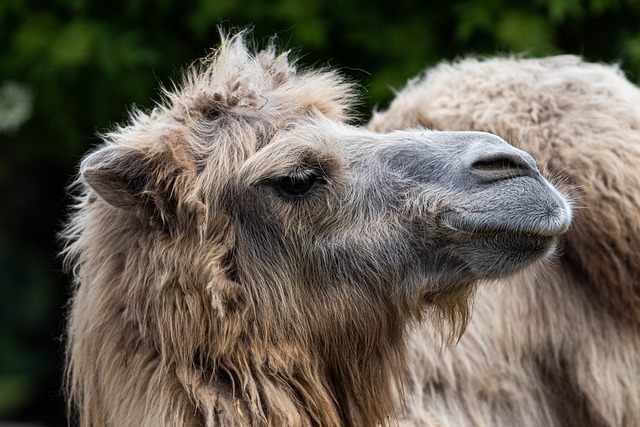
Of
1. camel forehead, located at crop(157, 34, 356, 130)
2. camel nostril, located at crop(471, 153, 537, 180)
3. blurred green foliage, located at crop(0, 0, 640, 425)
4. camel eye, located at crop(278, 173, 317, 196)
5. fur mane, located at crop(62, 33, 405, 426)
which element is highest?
blurred green foliage, located at crop(0, 0, 640, 425)

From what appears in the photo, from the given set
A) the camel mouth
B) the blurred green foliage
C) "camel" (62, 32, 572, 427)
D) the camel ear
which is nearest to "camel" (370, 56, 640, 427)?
"camel" (62, 32, 572, 427)

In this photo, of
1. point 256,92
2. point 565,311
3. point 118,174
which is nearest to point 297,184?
point 256,92

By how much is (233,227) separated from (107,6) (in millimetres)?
4634

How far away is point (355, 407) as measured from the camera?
349cm

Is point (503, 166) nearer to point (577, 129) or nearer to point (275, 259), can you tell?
point (275, 259)

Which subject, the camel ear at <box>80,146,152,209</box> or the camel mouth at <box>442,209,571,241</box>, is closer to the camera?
the camel mouth at <box>442,209,571,241</box>

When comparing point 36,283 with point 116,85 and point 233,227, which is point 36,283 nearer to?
point 116,85

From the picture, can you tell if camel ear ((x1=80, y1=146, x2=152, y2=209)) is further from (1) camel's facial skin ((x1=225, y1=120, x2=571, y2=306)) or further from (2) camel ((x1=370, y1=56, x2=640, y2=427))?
(2) camel ((x1=370, y1=56, x2=640, y2=427))

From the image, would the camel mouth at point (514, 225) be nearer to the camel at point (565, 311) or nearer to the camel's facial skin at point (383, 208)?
the camel's facial skin at point (383, 208)

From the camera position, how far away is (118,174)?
338 centimetres

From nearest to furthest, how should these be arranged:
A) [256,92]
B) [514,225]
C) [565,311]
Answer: [514,225], [256,92], [565,311]

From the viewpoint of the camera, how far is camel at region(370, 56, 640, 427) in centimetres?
393

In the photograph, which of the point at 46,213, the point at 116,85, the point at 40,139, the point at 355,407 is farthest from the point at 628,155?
the point at 46,213

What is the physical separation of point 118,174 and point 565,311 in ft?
6.10
